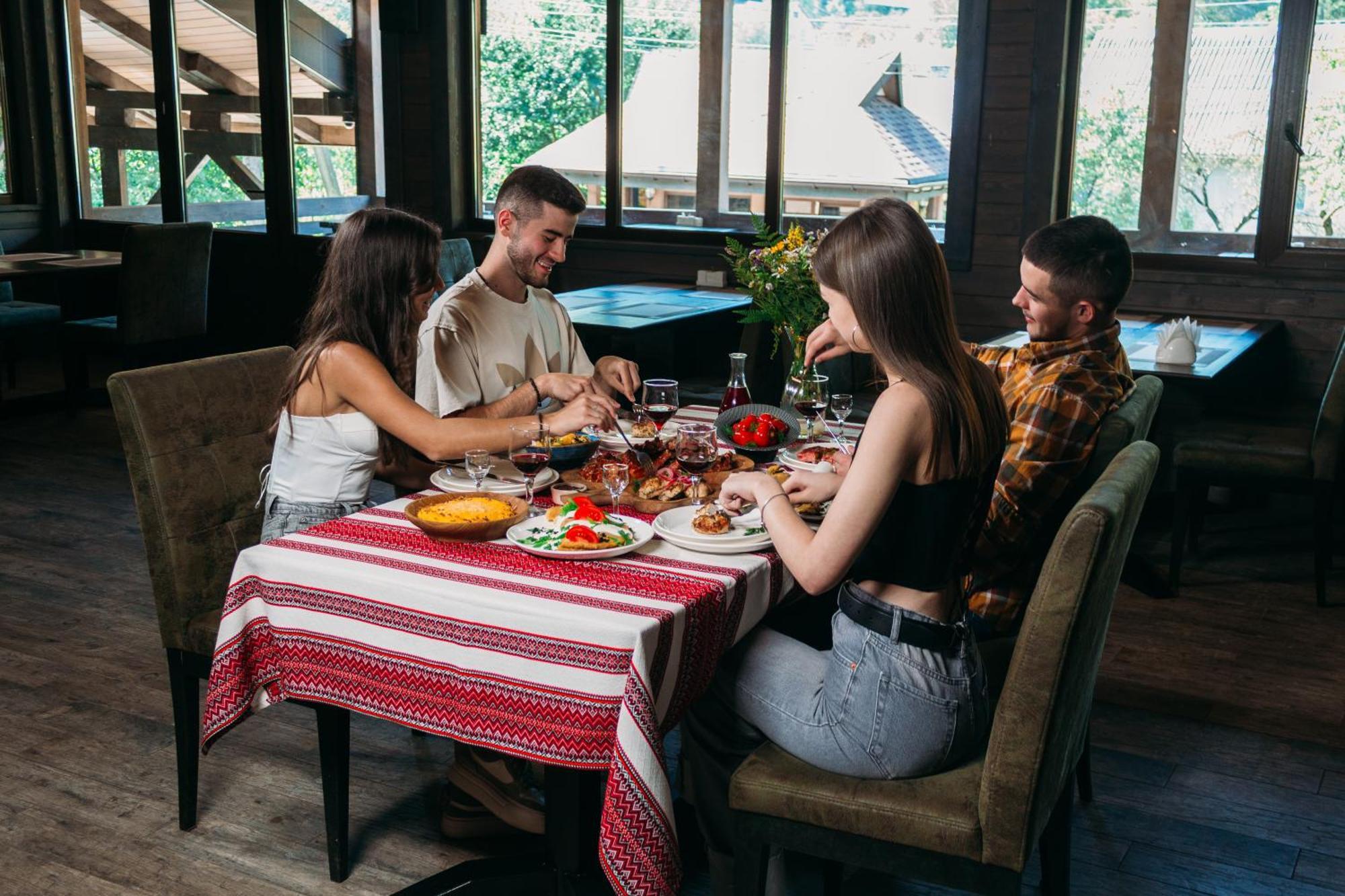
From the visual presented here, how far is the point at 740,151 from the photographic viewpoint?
5977 millimetres

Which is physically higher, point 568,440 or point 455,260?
point 455,260

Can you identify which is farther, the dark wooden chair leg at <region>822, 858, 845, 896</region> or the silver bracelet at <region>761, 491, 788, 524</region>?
the dark wooden chair leg at <region>822, 858, 845, 896</region>

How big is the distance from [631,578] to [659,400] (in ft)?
2.64

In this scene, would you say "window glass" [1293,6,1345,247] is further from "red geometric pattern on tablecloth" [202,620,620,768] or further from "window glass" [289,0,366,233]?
"window glass" [289,0,366,233]

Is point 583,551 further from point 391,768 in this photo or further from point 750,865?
point 391,768

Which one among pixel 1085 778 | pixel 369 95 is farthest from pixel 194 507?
pixel 369 95

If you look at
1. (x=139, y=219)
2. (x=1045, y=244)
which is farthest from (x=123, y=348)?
(x=1045, y=244)

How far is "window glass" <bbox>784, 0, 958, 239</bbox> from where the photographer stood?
5.41 meters

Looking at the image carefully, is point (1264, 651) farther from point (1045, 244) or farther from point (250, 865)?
point (250, 865)

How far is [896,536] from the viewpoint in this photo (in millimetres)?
1726

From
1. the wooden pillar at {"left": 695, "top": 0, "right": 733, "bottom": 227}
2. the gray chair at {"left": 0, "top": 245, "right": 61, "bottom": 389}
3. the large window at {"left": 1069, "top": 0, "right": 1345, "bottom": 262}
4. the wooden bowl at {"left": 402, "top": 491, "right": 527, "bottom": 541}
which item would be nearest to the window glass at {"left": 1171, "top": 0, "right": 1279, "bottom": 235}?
the large window at {"left": 1069, "top": 0, "right": 1345, "bottom": 262}

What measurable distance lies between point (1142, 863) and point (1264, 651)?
1330mm

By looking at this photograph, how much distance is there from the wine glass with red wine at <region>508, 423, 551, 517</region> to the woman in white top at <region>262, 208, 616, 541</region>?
0.07 metres

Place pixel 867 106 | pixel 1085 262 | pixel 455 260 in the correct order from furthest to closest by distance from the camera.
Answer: pixel 455 260, pixel 867 106, pixel 1085 262
